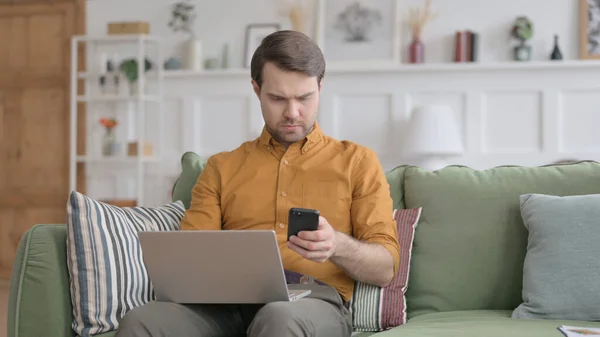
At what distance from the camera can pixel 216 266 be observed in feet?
6.32

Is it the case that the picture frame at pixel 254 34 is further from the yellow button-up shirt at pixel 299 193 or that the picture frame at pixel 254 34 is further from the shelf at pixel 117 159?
the yellow button-up shirt at pixel 299 193

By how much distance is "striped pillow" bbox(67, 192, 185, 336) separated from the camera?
2189 millimetres

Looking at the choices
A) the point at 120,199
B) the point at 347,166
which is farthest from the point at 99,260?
the point at 120,199

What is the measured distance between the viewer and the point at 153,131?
6.28 m

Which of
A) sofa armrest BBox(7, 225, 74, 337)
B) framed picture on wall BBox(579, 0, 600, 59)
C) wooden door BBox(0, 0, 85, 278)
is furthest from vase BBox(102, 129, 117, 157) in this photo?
sofa armrest BBox(7, 225, 74, 337)

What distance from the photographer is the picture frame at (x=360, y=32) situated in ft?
19.1

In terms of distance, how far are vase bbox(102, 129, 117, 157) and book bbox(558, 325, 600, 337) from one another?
4.60 meters

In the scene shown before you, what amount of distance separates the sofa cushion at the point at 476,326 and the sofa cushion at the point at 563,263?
0.05 meters

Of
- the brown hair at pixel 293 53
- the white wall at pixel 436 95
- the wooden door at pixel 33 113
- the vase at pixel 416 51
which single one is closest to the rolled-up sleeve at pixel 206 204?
the brown hair at pixel 293 53

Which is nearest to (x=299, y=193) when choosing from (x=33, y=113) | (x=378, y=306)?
(x=378, y=306)

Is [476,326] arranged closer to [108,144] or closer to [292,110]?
[292,110]

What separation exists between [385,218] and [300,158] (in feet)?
1.05

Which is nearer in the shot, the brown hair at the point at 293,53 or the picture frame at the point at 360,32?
the brown hair at the point at 293,53

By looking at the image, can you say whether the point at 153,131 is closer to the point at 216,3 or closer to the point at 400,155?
the point at 216,3
